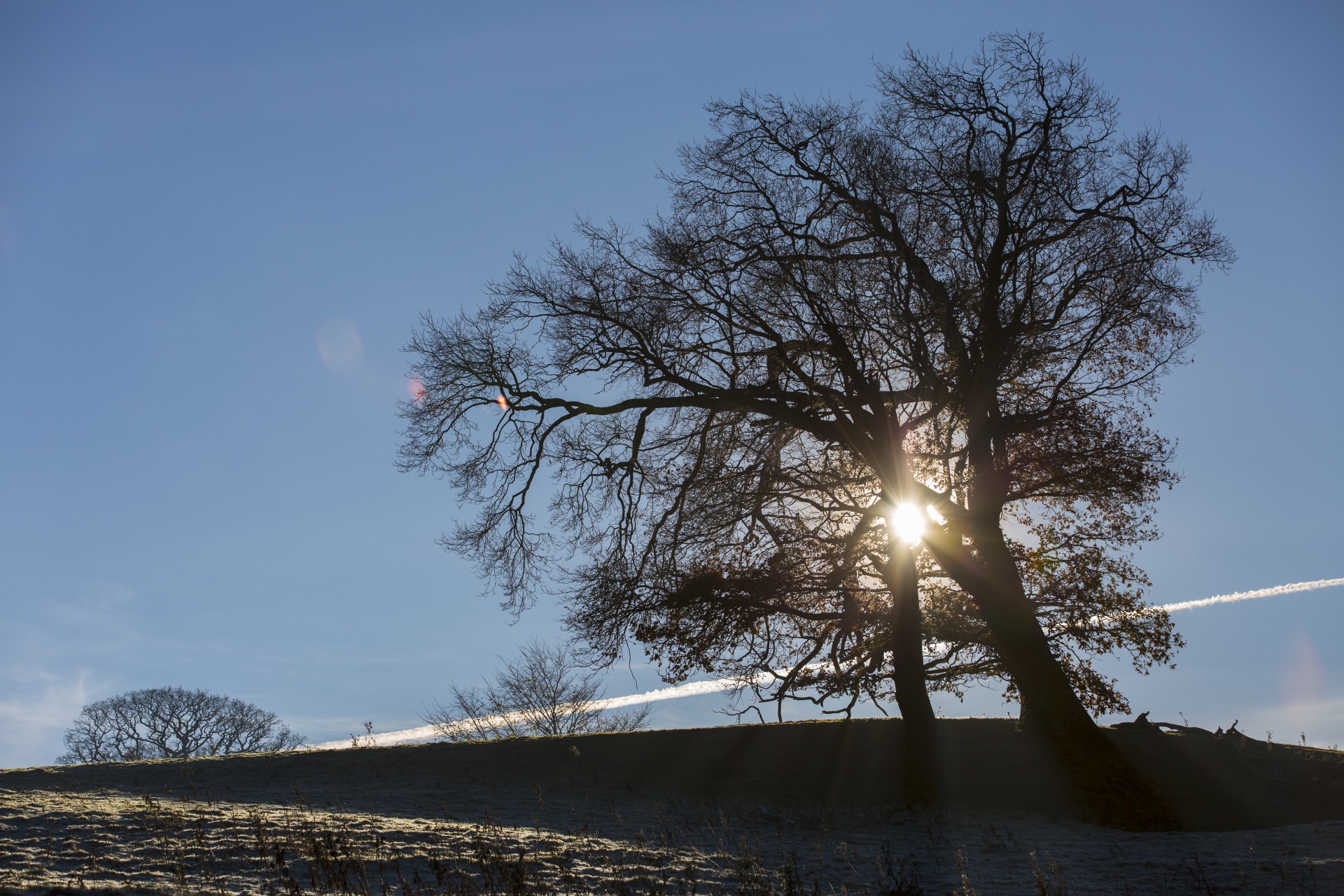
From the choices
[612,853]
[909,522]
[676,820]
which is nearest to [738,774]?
[676,820]

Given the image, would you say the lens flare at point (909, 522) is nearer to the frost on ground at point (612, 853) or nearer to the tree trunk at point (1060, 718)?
the tree trunk at point (1060, 718)

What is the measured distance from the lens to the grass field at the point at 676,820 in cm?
765

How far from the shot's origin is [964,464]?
14.8 metres

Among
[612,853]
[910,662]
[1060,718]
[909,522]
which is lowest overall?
[612,853]

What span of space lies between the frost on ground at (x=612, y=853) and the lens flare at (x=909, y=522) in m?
4.42

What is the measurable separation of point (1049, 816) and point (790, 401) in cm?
748

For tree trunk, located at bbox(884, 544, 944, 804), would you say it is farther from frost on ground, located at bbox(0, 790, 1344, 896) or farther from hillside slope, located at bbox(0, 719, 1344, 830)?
frost on ground, located at bbox(0, 790, 1344, 896)

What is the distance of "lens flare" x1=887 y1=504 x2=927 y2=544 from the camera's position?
1405 centimetres

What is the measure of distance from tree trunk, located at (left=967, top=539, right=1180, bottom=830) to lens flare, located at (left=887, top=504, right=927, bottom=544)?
987 millimetres

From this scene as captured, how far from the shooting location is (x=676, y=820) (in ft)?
36.9

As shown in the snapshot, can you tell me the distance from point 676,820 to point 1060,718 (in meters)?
6.04

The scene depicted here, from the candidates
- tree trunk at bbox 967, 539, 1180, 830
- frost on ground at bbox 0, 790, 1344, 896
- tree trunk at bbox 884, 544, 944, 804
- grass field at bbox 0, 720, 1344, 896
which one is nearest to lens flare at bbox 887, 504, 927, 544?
tree trunk at bbox 884, 544, 944, 804

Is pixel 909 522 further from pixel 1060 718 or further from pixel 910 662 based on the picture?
pixel 1060 718

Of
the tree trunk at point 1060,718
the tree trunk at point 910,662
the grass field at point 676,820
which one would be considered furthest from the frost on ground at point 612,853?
the tree trunk at point 910,662
